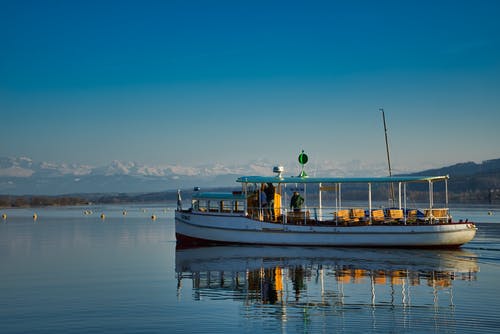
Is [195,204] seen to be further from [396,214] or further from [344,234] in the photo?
[396,214]

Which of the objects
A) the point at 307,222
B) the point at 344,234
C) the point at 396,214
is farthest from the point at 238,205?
the point at 396,214

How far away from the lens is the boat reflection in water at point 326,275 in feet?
62.6

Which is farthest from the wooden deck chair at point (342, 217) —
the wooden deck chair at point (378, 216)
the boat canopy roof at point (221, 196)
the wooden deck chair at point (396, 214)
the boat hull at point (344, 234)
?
the boat canopy roof at point (221, 196)

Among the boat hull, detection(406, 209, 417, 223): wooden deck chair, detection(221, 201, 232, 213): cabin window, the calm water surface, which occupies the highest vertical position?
detection(221, 201, 232, 213): cabin window

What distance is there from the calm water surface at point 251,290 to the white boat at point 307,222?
867 millimetres

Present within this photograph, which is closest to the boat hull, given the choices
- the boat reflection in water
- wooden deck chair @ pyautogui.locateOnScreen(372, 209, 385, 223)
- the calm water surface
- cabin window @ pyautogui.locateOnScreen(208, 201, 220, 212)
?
the boat reflection in water

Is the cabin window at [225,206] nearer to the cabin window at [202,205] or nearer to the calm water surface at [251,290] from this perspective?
the cabin window at [202,205]

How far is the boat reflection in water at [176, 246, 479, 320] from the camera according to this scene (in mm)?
19094

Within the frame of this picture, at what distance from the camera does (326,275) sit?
24.4 m

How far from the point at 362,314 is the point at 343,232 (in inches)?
715

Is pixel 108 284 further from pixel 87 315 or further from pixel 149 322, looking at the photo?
pixel 149 322

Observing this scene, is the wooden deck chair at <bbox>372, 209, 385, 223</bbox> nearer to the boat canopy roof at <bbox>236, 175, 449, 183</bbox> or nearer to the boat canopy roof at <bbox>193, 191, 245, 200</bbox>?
the boat canopy roof at <bbox>236, 175, 449, 183</bbox>

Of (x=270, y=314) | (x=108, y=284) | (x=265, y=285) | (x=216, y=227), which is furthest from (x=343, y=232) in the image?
(x=270, y=314)

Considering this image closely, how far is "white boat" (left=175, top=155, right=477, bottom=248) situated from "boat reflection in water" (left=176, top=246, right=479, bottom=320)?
736 mm
